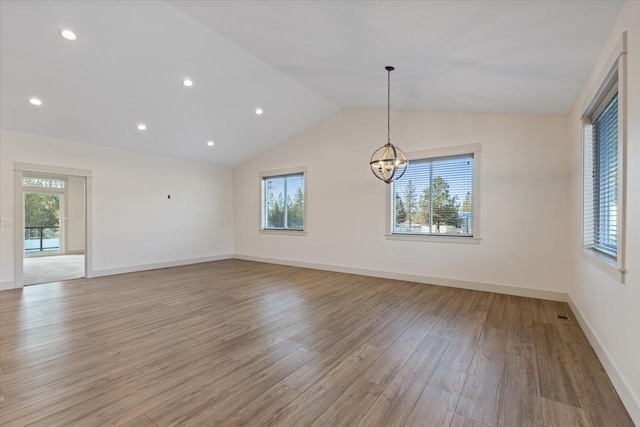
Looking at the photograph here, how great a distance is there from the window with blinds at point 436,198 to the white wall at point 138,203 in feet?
17.0

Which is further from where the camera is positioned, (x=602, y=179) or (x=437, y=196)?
(x=437, y=196)

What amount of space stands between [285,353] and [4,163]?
6156 millimetres

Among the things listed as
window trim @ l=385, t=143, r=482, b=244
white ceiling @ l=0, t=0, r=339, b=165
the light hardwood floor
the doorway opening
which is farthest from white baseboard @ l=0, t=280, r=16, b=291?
window trim @ l=385, t=143, r=482, b=244

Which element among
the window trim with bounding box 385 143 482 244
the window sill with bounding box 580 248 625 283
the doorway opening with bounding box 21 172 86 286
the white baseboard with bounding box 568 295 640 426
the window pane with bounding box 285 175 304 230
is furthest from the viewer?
the doorway opening with bounding box 21 172 86 286

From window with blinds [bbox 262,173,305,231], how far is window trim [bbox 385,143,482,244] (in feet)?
7.79

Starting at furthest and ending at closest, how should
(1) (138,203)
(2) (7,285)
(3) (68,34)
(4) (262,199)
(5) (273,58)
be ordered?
(4) (262,199)
(1) (138,203)
(2) (7,285)
(5) (273,58)
(3) (68,34)

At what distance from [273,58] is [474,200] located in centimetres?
394

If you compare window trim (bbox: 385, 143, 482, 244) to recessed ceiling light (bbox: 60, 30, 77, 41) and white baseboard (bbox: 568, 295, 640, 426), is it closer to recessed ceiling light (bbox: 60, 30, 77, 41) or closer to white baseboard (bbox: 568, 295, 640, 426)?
white baseboard (bbox: 568, 295, 640, 426)

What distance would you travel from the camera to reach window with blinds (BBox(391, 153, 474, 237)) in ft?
17.2

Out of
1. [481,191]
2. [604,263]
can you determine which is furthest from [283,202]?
[604,263]

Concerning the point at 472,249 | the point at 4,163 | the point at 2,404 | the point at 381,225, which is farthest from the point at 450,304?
the point at 4,163

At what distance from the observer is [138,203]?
6.88 meters

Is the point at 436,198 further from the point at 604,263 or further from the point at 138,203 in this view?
the point at 138,203

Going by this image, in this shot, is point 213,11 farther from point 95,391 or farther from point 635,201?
point 635,201
